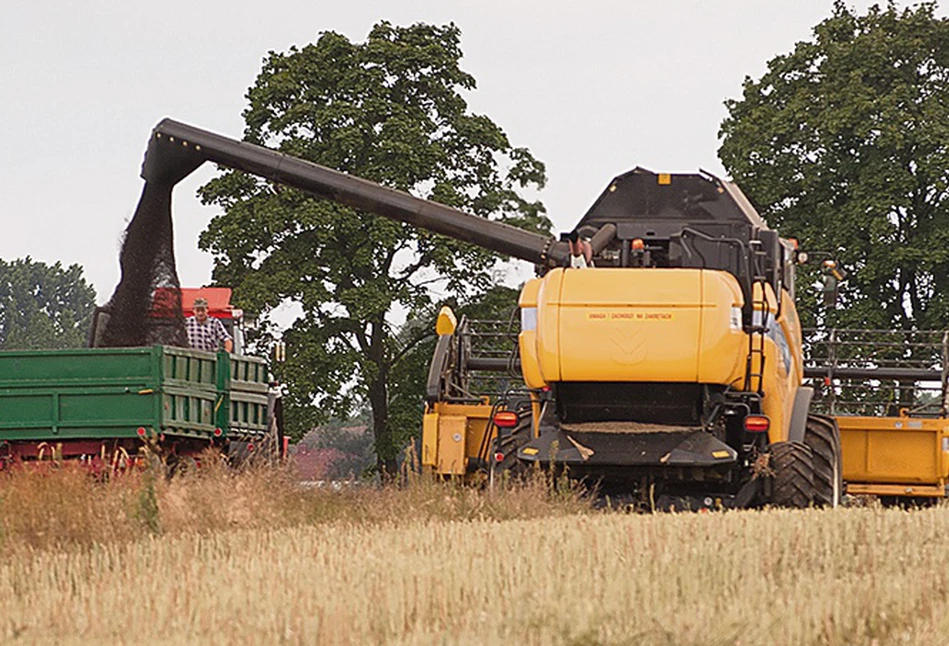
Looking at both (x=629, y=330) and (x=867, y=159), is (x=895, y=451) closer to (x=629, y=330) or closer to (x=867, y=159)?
(x=629, y=330)

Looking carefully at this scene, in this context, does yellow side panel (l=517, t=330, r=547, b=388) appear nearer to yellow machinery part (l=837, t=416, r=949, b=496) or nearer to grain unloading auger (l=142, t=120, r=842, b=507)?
grain unloading auger (l=142, t=120, r=842, b=507)

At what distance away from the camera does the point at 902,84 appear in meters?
41.6

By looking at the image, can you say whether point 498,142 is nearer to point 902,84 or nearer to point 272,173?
point 902,84

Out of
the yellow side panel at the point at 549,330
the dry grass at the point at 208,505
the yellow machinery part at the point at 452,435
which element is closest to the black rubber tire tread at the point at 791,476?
the dry grass at the point at 208,505

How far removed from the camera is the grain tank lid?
706 inches

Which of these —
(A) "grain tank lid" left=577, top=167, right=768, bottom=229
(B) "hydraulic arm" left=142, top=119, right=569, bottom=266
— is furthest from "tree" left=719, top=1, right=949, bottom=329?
(A) "grain tank lid" left=577, top=167, right=768, bottom=229

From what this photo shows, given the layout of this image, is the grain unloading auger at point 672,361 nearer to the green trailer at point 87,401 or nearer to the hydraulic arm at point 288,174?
the hydraulic arm at point 288,174

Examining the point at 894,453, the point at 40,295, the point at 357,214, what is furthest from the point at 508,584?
the point at 40,295

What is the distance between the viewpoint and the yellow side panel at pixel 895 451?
69.7ft

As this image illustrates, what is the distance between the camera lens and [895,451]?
21328mm

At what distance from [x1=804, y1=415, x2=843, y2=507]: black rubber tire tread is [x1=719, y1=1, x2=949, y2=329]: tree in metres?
21.0

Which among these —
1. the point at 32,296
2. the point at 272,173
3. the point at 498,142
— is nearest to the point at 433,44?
the point at 498,142

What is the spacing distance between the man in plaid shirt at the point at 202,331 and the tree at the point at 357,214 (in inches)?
673

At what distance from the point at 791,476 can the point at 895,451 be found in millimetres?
5864
